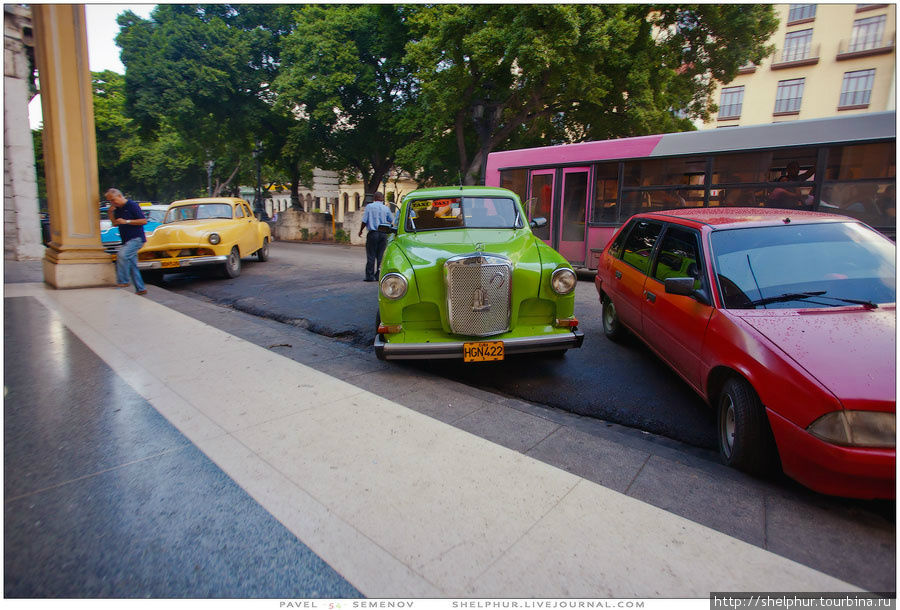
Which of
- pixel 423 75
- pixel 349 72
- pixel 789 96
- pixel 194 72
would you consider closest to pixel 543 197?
pixel 423 75

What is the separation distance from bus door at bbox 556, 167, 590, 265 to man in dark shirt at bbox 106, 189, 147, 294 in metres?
8.77

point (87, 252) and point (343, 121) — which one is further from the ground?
point (343, 121)

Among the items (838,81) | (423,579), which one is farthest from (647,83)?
(838,81)

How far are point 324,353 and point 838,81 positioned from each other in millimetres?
33951

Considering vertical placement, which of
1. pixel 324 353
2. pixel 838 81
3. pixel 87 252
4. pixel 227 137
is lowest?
pixel 324 353

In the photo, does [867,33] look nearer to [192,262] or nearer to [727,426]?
[727,426]

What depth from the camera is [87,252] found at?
28.7ft

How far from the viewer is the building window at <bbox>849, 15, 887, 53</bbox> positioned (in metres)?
24.9

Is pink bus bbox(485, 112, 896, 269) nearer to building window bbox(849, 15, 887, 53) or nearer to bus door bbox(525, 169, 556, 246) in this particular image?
bus door bbox(525, 169, 556, 246)

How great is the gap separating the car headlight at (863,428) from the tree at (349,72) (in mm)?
19389

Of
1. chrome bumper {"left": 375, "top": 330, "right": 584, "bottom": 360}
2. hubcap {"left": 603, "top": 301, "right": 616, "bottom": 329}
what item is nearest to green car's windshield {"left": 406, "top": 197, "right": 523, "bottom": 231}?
hubcap {"left": 603, "top": 301, "right": 616, "bottom": 329}

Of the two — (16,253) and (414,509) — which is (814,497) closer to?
(414,509)

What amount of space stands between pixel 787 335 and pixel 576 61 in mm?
13361

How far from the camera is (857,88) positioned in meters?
25.3
